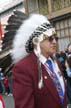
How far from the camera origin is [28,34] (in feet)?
12.9

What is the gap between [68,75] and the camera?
32.7ft

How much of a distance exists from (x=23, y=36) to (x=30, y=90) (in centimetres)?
53

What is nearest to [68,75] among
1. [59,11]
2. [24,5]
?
[59,11]

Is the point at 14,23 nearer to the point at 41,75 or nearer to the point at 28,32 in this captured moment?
the point at 28,32

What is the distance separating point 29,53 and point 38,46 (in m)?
0.10

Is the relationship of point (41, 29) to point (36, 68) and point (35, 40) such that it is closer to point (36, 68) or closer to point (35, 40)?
point (35, 40)

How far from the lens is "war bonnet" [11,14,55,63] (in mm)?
3932

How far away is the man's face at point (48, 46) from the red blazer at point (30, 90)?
6.9 inches

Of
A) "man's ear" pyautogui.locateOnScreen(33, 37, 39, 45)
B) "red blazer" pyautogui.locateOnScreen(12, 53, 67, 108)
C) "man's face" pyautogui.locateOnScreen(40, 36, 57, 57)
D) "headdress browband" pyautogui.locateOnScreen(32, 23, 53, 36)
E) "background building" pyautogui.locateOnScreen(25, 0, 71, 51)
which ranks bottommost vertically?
"background building" pyautogui.locateOnScreen(25, 0, 71, 51)

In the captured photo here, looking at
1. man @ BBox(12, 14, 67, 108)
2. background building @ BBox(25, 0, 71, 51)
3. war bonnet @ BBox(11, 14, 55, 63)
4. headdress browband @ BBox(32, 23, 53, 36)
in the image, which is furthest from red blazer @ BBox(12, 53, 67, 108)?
background building @ BBox(25, 0, 71, 51)

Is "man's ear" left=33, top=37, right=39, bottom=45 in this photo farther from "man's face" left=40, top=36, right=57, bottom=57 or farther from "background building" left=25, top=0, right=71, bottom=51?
"background building" left=25, top=0, right=71, bottom=51

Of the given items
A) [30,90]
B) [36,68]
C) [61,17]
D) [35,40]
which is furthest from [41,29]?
[61,17]

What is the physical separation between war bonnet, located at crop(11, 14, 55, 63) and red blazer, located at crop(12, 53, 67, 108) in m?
0.17

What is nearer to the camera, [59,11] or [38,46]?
[38,46]
